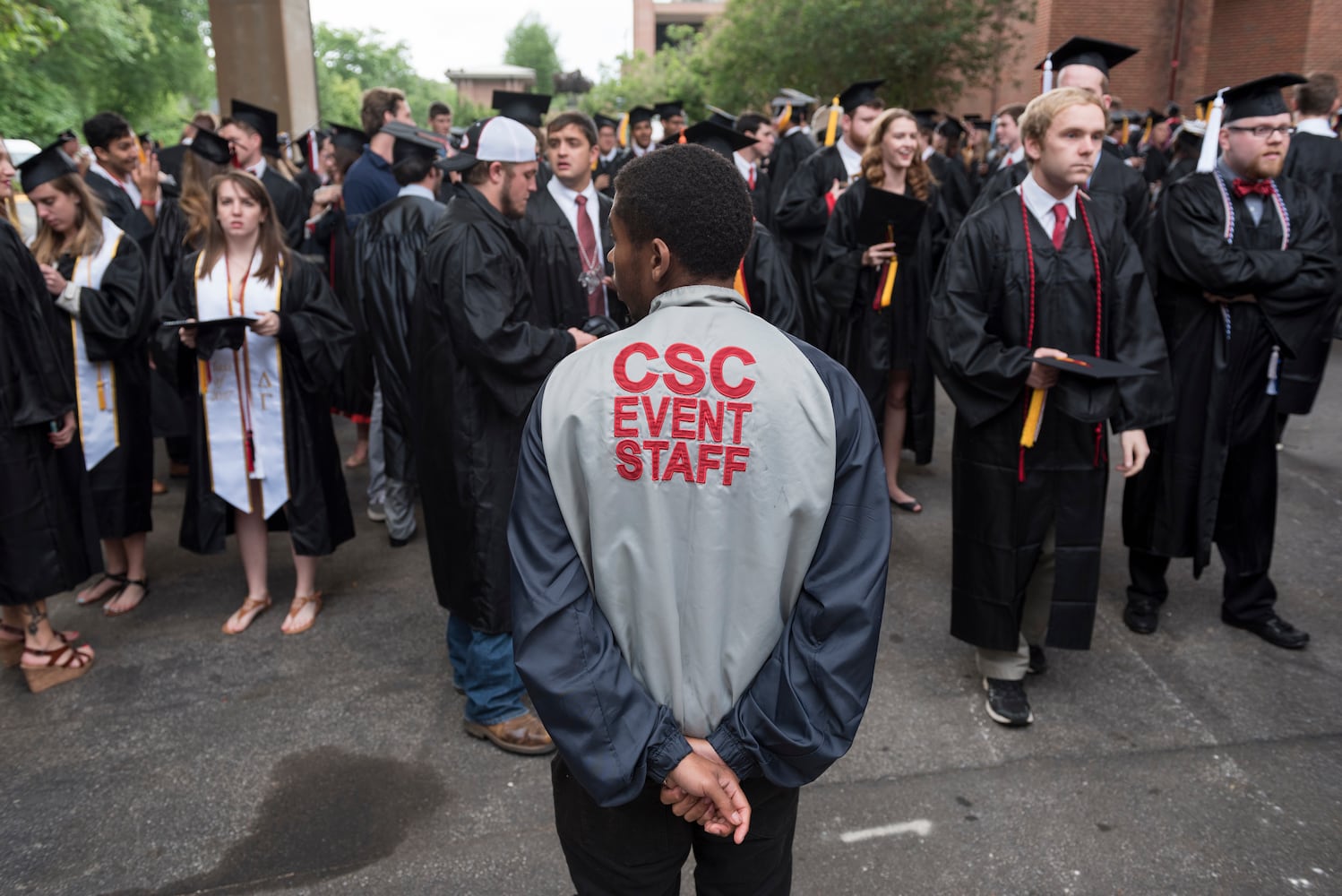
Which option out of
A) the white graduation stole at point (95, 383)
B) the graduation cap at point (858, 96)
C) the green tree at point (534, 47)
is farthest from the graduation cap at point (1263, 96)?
the green tree at point (534, 47)

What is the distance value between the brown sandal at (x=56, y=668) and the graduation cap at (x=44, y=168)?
187 cm

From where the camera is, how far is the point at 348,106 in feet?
176

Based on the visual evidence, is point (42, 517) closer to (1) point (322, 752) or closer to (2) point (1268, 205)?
(1) point (322, 752)

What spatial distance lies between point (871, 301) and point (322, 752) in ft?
12.1

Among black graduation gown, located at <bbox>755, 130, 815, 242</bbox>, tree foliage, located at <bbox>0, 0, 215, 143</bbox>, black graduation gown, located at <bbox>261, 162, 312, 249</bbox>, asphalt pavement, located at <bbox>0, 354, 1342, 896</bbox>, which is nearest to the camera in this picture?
asphalt pavement, located at <bbox>0, 354, 1342, 896</bbox>

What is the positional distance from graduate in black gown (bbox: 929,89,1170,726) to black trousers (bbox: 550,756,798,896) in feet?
6.38

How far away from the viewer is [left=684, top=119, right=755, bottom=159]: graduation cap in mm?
5785

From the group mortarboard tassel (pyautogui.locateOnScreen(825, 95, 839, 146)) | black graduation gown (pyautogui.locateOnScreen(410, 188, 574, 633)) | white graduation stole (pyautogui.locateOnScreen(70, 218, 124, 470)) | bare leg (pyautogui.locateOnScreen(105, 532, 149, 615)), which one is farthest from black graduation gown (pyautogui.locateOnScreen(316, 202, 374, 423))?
mortarboard tassel (pyautogui.locateOnScreen(825, 95, 839, 146))

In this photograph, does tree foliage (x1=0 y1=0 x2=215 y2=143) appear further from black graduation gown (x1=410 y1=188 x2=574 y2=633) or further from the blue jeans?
the blue jeans

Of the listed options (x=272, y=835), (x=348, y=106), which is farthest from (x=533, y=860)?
(x=348, y=106)

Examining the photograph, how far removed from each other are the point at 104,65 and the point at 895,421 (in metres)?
29.9

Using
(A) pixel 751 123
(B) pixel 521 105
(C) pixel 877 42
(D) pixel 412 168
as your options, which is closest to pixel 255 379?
(D) pixel 412 168

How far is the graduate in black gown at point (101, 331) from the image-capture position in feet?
14.1

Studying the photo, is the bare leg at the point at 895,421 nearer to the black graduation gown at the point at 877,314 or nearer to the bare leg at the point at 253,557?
the black graduation gown at the point at 877,314
